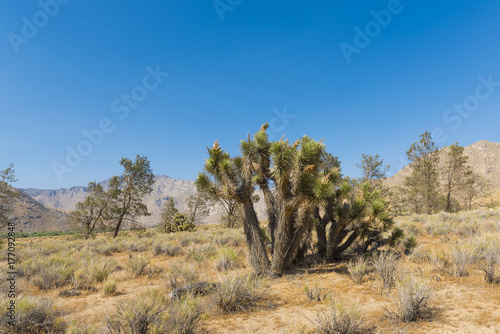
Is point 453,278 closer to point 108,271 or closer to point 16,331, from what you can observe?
point 16,331

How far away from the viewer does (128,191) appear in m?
27.1

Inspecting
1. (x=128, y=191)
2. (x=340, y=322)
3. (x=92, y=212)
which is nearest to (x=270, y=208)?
(x=340, y=322)

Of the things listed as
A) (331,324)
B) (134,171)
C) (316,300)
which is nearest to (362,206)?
(316,300)

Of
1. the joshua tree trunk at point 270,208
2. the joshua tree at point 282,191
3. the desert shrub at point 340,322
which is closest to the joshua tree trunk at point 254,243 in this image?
the joshua tree at point 282,191

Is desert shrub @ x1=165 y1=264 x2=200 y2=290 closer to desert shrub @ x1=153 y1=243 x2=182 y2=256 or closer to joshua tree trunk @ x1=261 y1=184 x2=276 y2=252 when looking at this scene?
joshua tree trunk @ x1=261 y1=184 x2=276 y2=252

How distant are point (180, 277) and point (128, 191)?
22963 millimetres

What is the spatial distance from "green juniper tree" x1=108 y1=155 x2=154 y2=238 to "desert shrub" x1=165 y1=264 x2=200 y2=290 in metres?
22.7

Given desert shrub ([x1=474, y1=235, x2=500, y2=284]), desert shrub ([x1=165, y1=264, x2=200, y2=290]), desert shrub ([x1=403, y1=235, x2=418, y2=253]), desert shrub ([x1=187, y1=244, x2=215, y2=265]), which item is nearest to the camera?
desert shrub ([x1=474, y1=235, x2=500, y2=284])

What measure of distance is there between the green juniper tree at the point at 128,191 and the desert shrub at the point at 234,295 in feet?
83.4

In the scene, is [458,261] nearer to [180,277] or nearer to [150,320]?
[150,320]

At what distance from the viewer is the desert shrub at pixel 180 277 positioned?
7016mm

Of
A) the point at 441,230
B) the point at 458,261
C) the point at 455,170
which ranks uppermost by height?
the point at 455,170

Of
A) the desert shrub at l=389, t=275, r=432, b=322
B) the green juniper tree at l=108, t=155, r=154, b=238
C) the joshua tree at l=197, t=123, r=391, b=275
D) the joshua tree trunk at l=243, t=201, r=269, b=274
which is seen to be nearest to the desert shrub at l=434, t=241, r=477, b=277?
the joshua tree at l=197, t=123, r=391, b=275

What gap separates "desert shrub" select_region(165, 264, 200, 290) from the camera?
702 centimetres
